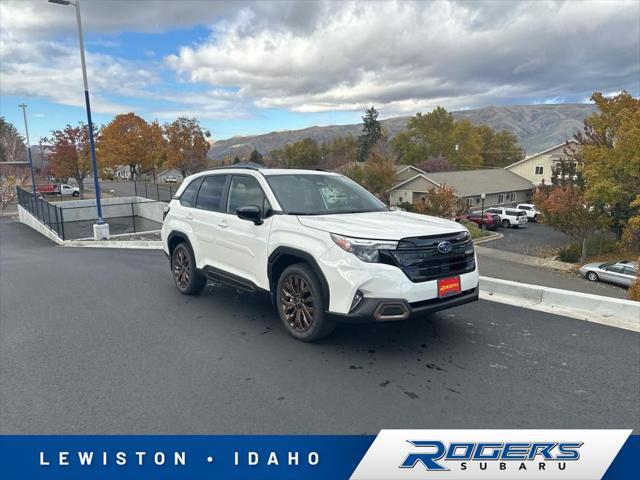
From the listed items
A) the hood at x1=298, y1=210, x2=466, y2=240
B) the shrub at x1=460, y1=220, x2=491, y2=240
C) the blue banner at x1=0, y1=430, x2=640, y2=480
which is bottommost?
the shrub at x1=460, y1=220, x2=491, y2=240

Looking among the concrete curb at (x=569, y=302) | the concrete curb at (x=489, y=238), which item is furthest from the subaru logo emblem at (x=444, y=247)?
the concrete curb at (x=489, y=238)

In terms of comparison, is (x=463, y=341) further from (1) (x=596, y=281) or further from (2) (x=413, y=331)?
(1) (x=596, y=281)

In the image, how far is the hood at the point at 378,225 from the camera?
3.70m

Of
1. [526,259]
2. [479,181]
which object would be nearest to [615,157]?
[526,259]

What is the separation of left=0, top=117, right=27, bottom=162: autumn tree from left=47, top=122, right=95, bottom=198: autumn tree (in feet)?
92.3

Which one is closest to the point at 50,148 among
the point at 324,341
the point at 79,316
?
the point at 79,316

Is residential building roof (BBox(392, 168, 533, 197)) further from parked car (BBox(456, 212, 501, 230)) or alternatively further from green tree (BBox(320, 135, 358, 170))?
green tree (BBox(320, 135, 358, 170))

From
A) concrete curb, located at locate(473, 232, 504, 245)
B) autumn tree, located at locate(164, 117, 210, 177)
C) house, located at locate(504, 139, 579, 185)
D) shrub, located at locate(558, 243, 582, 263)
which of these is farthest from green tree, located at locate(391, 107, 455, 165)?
shrub, located at locate(558, 243, 582, 263)

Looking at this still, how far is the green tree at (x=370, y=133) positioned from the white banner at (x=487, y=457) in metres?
76.8

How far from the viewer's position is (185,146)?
5869cm

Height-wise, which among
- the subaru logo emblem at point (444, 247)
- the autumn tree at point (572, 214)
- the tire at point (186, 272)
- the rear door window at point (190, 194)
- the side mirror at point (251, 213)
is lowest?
the autumn tree at point (572, 214)

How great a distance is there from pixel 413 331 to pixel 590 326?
6.35ft

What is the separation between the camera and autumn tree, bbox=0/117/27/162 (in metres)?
67.8

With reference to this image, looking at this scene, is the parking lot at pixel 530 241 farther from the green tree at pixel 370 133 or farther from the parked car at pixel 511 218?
the green tree at pixel 370 133
